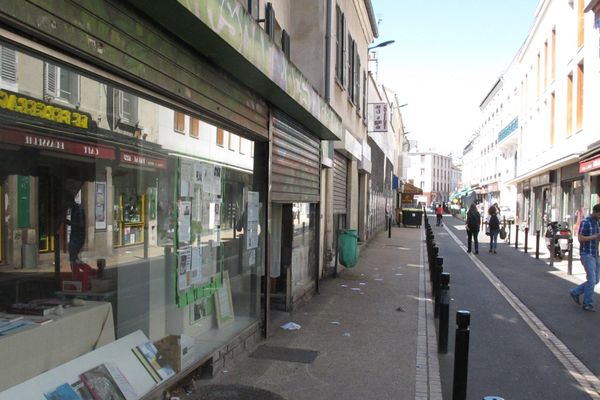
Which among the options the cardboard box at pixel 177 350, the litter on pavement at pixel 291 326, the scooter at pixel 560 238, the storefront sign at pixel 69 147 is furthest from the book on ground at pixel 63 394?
the scooter at pixel 560 238

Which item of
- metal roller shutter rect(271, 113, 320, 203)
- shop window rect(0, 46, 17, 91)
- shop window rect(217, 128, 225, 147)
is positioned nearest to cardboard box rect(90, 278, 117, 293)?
shop window rect(217, 128, 225, 147)

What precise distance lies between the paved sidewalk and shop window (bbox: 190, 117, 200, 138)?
2.40 metres

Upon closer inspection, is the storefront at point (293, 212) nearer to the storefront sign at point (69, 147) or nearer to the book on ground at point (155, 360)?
the storefront sign at point (69, 147)

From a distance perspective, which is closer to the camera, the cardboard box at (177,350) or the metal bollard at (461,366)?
the metal bollard at (461,366)

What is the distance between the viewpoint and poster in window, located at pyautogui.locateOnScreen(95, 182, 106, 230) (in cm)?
507

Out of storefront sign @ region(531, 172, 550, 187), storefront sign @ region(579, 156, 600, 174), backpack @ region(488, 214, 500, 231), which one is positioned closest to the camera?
storefront sign @ region(579, 156, 600, 174)

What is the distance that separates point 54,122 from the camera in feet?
16.5

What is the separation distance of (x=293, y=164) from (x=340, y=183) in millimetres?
6233

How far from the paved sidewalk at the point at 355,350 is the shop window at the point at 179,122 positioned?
2.43 meters

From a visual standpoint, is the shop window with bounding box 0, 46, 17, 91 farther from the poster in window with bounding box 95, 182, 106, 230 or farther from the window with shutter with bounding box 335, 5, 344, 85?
the window with shutter with bounding box 335, 5, 344, 85

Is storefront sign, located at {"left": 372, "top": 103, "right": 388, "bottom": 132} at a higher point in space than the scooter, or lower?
higher

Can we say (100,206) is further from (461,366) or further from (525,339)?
(525,339)

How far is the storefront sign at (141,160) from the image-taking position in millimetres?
5102

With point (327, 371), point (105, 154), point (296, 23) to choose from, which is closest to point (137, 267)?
point (105, 154)
